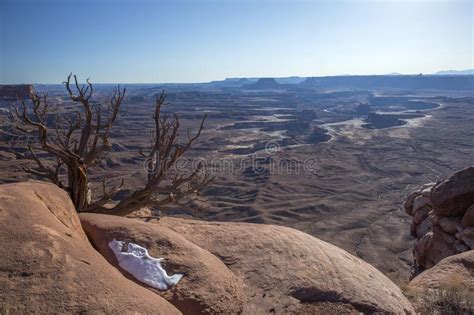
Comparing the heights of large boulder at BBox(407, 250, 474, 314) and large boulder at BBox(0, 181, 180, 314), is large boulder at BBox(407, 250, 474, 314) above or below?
below

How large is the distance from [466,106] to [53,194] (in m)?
126

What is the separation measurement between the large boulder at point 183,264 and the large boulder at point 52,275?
0.42 meters

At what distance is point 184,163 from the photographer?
52.9 meters

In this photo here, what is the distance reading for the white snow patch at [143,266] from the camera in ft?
13.9

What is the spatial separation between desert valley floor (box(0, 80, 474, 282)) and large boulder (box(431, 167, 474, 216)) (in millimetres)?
2466

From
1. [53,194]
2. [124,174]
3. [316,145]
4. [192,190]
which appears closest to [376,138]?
[316,145]

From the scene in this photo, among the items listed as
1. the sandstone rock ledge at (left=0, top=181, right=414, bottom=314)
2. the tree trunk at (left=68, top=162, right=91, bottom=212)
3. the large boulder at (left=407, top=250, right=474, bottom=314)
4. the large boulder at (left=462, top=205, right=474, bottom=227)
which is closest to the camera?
the sandstone rock ledge at (left=0, top=181, right=414, bottom=314)

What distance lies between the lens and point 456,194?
35.5ft

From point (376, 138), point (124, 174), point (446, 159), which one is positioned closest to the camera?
point (124, 174)

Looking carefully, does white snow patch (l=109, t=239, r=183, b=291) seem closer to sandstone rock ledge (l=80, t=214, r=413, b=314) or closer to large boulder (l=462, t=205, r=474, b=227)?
sandstone rock ledge (l=80, t=214, r=413, b=314)

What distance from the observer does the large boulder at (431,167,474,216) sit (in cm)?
1077

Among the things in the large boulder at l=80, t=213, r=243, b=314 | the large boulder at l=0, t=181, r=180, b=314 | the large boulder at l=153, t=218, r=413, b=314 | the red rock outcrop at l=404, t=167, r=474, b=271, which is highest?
the large boulder at l=0, t=181, r=180, b=314

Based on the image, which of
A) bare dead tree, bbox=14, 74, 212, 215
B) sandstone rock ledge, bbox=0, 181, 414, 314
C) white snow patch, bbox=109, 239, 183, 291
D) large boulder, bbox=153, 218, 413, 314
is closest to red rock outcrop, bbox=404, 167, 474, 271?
large boulder, bbox=153, 218, 413, 314

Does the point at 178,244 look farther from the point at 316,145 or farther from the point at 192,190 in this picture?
the point at 316,145
